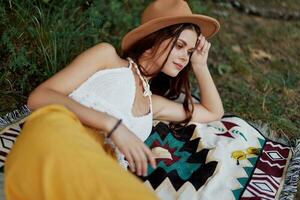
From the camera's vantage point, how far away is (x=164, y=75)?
9.59 ft

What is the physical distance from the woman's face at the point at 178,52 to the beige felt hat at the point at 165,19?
0.22ft

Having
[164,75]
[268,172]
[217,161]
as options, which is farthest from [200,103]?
[268,172]

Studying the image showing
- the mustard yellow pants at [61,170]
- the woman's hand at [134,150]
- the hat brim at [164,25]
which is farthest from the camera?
the hat brim at [164,25]

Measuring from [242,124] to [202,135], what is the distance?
0.92 feet

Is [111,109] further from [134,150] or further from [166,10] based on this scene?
[166,10]

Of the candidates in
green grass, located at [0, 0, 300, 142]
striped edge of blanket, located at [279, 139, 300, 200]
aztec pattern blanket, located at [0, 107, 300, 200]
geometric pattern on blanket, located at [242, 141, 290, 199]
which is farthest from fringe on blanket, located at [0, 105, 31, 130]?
striped edge of blanket, located at [279, 139, 300, 200]

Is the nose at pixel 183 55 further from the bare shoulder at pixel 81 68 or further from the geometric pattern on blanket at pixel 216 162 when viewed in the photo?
the geometric pattern on blanket at pixel 216 162

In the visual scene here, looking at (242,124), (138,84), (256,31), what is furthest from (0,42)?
(256,31)

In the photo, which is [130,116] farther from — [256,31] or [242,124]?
[256,31]

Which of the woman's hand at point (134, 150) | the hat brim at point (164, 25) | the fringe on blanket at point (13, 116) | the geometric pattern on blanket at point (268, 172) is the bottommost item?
the geometric pattern on blanket at point (268, 172)

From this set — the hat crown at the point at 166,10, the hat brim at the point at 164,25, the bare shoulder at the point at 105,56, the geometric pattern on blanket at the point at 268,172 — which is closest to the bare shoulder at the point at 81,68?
the bare shoulder at the point at 105,56

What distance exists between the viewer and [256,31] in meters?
4.60

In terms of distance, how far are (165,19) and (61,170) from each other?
38.7 inches

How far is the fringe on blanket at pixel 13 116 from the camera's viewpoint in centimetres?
291
